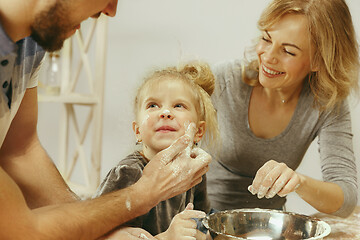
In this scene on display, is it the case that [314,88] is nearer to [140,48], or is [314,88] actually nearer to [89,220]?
[89,220]

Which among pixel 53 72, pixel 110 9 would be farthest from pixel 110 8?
pixel 53 72

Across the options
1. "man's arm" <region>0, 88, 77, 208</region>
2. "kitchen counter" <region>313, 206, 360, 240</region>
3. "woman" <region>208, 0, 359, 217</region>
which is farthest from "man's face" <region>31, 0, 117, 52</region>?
"kitchen counter" <region>313, 206, 360, 240</region>

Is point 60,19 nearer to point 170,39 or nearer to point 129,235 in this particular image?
point 129,235

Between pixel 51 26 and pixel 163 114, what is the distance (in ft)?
1.19

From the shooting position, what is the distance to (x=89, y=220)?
0.94 m

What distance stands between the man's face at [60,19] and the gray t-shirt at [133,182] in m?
0.33

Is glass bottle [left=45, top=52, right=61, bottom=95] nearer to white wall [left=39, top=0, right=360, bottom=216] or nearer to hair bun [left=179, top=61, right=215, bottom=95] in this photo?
white wall [left=39, top=0, right=360, bottom=216]


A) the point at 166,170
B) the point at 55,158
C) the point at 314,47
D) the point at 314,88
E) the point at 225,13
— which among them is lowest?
the point at 55,158

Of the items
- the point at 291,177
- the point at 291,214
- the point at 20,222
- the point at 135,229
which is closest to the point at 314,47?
the point at 291,177

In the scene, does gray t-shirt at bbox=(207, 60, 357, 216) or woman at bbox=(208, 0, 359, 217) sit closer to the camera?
woman at bbox=(208, 0, 359, 217)

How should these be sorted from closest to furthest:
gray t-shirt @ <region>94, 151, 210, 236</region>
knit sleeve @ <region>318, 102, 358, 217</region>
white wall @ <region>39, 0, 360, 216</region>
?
gray t-shirt @ <region>94, 151, 210, 236</region> → knit sleeve @ <region>318, 102, 358, 217</region> → white wall @ <region>39, 0, 360, 216</region>

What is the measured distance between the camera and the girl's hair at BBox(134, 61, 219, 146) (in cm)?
124

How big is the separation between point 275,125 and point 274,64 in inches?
9.1

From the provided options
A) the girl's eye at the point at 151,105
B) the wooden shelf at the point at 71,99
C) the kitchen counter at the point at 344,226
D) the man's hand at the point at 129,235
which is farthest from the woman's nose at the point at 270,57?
the wooden shelf at the point at 71,99
